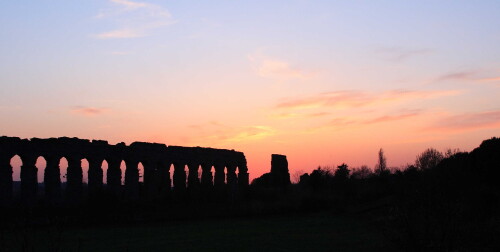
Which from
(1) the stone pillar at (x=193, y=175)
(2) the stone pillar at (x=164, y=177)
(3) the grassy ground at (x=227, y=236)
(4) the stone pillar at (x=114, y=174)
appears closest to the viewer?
(3) the grassy ground at (x=227, y=236)

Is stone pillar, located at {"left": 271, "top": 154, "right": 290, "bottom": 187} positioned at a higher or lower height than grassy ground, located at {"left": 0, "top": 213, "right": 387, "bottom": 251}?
higher

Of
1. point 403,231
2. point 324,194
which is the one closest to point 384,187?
point 324,194

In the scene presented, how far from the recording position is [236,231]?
26.1 meters

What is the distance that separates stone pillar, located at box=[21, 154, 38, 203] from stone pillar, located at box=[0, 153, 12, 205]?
3.01 feet

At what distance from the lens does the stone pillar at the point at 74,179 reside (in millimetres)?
36969

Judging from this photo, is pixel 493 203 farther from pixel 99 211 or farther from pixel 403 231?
pixel 99 211

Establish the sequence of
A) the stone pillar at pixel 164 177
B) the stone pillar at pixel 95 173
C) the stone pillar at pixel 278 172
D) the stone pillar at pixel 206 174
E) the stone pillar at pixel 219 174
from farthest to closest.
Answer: the stone pillar at pixel 278 172
the stone pillar at pixel 219 174
the stone pillar at pixel 206 174
the stone pillar at pixel 164 177
the stone pillar at pixel 95 173

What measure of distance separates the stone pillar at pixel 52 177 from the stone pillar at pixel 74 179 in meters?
0.98

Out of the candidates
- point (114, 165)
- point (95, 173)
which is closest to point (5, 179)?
point (95, 173)

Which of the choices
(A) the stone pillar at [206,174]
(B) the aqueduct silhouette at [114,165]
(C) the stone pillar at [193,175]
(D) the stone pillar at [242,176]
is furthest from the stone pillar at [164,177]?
(D) the stone pillar at [242,176]

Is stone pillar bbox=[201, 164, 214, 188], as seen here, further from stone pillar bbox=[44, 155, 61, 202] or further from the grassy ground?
the grassy ground

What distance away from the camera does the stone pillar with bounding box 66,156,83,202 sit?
3697 centimetres

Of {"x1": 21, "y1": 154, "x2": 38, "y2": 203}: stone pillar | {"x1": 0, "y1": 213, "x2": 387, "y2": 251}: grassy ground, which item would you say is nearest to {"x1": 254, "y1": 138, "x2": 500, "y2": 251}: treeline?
{"x1": 0, "y1": 213, "x2": 387, "y2": 251}: grassy ground

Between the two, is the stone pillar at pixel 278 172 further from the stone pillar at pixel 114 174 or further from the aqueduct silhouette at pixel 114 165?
the stone pillar at pixel 114 174
